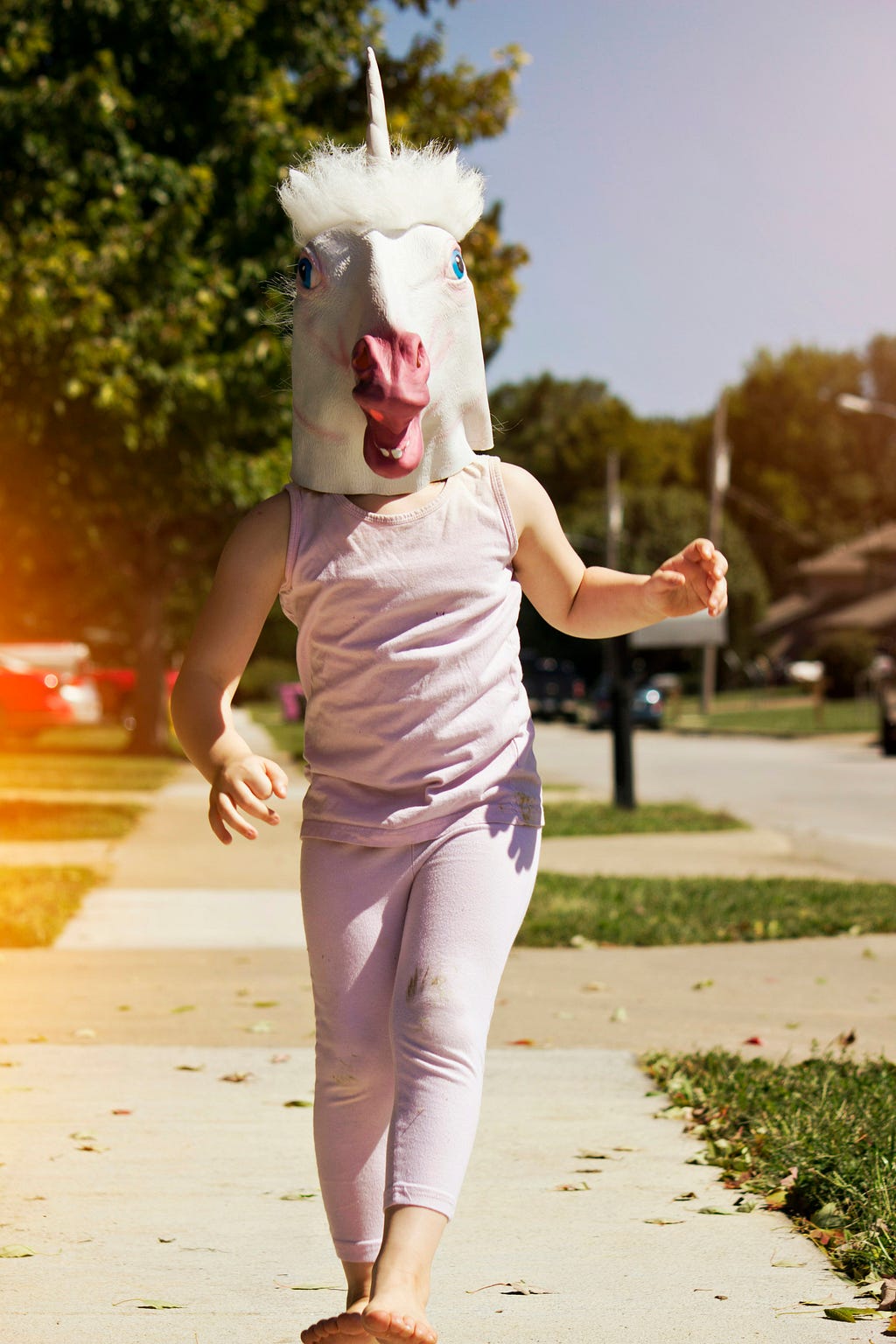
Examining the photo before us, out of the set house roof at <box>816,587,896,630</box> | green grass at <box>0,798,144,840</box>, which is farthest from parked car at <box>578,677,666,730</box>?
green grass at <box>0,798,144,840</box>

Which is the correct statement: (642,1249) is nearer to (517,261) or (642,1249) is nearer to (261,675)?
(517,261)

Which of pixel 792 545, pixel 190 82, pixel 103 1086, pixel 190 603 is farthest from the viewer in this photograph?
pixel 792 545

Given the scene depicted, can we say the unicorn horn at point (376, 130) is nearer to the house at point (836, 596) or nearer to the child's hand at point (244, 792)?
the child's hand at point (244, 792)

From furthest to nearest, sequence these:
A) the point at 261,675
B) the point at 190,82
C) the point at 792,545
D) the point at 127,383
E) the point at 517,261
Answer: the point at 792,545 < the point at 261,675 < the point at 517,261 < the point at 190,82 < the point at 127,383

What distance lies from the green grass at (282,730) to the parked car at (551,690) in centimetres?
738

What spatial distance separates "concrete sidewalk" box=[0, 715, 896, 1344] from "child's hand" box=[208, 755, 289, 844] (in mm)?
973

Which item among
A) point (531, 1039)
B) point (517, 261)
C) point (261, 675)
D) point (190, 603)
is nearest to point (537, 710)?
point (190, 603)

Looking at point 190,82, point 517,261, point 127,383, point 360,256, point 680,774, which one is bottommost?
point 680,774

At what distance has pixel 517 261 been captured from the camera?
14273 millimetres

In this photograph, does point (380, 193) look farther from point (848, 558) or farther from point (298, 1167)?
point (848, 558)

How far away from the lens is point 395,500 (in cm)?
295

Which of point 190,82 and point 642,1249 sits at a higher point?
point 190,82

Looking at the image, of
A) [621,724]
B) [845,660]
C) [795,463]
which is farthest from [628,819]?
[795,463]

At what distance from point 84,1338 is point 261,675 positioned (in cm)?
6001
